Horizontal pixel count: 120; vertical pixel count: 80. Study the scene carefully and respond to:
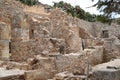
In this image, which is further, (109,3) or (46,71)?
(46,71)

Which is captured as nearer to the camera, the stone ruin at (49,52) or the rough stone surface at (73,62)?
the stone ruin at (49,52)

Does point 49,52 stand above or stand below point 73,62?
above

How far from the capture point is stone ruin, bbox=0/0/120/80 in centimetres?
938

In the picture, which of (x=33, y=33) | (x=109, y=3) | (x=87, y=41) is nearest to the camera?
(x=109, y=3)

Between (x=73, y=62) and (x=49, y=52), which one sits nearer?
(x=73, y=62)

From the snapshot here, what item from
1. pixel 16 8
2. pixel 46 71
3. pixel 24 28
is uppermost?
pixel 16 8

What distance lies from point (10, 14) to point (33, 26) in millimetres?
2470

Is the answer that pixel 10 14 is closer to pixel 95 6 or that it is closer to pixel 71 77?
pixel 71 77

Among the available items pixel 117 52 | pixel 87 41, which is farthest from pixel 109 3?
pixel 87 41

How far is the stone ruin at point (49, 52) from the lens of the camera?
9383 mm

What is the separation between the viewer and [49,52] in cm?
1399

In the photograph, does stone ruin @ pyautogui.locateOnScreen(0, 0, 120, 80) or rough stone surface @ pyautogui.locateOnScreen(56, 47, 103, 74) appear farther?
rough stone surface @ pyautogui.locateOnScreen(56, 47, 103, 74)

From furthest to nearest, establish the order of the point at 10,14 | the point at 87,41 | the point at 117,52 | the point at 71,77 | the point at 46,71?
the point at 87,41, the point at 10,14, the point at 117,52, the point at 46,71, the point at 71,77

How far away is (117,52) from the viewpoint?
13352mm
